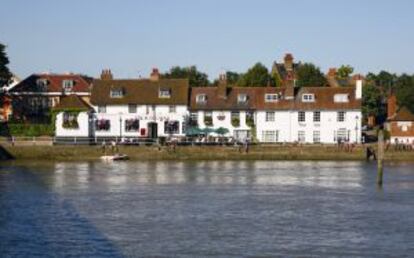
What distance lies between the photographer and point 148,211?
45469mm

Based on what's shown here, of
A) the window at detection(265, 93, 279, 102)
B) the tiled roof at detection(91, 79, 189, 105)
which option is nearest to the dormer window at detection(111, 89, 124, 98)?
the tiled roof at detection(91, 79, 189, 105)

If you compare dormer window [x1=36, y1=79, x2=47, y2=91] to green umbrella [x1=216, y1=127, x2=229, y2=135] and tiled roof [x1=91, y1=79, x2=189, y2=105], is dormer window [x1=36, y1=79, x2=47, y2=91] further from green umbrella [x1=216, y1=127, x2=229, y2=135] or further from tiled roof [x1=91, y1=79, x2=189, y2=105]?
green umbrella [x1=216, y1=127, x2=229, y2=135]

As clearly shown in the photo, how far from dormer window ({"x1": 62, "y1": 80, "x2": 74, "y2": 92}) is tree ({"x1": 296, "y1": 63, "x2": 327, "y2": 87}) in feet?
106

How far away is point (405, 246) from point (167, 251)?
977 cm

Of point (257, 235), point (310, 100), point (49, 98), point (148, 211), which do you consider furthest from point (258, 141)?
point (257, 235)

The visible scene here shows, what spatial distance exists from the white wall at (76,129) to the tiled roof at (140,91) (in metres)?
3.65

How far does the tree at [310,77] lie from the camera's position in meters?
124

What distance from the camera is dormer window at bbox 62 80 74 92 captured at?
4373 inches

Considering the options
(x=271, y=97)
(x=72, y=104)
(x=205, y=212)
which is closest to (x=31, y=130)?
(x=72, y=104)

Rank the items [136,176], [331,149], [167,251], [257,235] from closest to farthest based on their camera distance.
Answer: [167,251], [257,235], [136,176], [331,149]

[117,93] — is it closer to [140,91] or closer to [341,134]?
[140,91]

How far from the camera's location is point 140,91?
10031 cm

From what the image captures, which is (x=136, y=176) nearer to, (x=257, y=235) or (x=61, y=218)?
(x=61, y=218)

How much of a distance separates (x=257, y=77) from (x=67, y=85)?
28.6m
